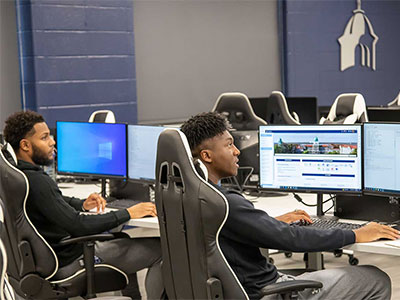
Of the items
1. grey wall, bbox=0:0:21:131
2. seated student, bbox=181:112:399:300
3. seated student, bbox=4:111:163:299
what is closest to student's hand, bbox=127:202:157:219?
seated student, bbox=4:111:163:299

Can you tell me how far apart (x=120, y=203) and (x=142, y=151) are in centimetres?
33

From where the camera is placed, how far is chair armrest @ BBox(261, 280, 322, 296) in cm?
273

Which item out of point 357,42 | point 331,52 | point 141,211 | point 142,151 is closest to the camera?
point 141,211

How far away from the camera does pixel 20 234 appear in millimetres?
3545

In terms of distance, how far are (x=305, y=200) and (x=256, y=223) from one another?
143cm

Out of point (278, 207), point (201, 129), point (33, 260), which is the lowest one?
point (33, 260)

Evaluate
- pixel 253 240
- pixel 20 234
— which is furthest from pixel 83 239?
pixel 253 240

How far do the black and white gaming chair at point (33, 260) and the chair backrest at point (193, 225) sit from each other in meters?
0.94

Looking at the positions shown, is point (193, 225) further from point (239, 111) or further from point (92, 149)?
point (239, 111)

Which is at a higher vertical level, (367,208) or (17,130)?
(17,130)

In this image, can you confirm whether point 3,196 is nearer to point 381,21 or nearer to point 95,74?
point 95,74

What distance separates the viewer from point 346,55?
1095 cm

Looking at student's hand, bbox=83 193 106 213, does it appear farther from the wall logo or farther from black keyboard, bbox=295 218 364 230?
the wall logo

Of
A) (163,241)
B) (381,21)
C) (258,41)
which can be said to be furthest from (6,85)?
(381,21)
